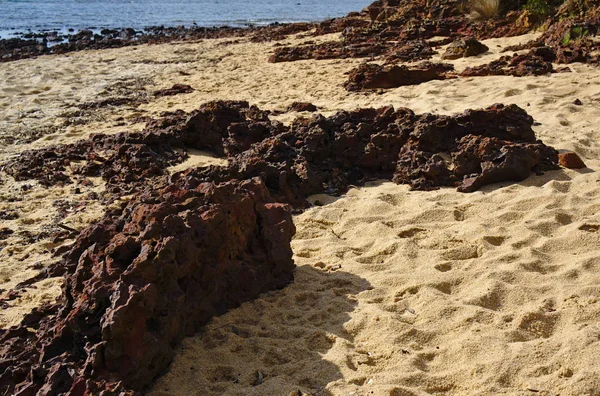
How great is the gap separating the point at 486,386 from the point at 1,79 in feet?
41.8

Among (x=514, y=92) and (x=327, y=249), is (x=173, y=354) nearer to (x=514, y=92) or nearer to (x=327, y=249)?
(x=327, y=249)

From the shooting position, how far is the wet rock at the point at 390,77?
962cm

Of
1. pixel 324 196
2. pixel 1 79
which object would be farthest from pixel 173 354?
pixel 1 79

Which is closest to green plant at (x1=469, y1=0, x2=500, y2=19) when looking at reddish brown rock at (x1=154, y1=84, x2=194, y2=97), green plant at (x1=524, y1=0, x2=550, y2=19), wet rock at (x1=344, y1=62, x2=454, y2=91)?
green plant at (x1=524, y1=0, x2=550, y2=19)

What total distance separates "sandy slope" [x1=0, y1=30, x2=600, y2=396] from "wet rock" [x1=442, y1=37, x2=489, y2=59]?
4081 millimetres

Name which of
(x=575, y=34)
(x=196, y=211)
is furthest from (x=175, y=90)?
(x=196, y=211)

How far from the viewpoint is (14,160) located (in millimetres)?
7324

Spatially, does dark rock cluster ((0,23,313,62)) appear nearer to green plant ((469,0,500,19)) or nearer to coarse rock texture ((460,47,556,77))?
green plant ((469,0,500,19))

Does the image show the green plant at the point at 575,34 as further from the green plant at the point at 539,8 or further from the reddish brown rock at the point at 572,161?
the reddish brown rock at the point at 572,161

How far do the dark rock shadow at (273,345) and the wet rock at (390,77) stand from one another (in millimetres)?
6004

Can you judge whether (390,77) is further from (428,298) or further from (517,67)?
(428,298)

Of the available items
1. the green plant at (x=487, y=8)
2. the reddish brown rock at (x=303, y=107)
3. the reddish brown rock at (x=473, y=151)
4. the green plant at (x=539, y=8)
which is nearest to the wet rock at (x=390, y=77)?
the reddish brown rock at (x=303, y=107)

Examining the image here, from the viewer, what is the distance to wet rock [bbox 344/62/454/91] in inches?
379

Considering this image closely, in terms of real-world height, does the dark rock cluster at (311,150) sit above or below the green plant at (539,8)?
below
